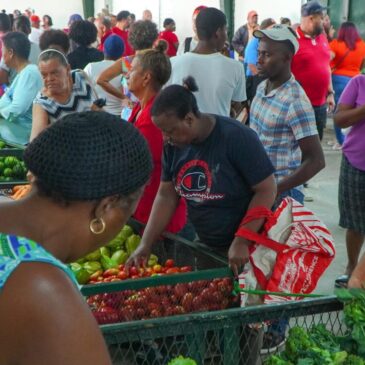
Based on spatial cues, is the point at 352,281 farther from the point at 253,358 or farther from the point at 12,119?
the point at 12,119

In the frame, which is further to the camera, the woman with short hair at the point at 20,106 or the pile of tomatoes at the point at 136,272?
the woman with short hair at the point at 20,106

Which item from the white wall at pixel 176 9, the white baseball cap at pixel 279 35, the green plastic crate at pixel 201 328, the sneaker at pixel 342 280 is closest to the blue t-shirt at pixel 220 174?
the green plastic crate at pixel 201 328

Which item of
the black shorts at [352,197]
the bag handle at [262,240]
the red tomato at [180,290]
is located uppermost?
the bag handle at [262,240]

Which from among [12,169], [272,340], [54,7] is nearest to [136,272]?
[272,340]

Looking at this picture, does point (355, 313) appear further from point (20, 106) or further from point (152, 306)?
point (20, 106)

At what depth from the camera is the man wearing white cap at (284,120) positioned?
4000mm

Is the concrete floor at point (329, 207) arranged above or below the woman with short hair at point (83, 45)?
below

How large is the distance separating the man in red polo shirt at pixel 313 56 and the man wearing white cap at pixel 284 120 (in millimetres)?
2780

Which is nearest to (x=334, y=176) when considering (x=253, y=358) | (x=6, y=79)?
(x=6, y=79)

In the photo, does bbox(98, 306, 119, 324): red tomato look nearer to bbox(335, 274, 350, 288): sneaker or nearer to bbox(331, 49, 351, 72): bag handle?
bbox(335, 274, 350, 288): sneaker

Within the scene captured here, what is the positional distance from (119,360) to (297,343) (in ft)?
2.54

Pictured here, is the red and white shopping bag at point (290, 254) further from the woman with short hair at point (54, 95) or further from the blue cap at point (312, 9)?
the blue cap at point (312, 9)

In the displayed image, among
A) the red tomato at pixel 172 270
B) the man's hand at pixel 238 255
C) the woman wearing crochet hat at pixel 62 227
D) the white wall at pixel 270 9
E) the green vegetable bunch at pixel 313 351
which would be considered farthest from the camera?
the white wall at pixel 270 9

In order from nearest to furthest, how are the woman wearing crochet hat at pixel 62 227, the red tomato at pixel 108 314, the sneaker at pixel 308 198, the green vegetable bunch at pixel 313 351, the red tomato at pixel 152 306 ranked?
the woman wearing crochet hat at pixel 62 227 < the green vegetable bunch at pixel 313 351 < the red tomato at pixel 108 314 < the red tomato at pixel 152 306 < the sneaker at pixel 308 198
